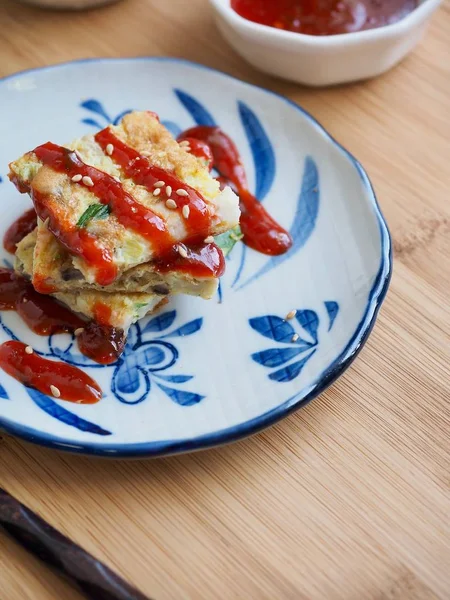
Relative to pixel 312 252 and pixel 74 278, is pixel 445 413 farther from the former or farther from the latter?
pixel 74 278

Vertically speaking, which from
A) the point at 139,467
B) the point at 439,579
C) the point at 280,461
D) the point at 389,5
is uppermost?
the point at 389,5

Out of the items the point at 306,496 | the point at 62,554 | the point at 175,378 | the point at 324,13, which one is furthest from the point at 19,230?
the point at 324,13

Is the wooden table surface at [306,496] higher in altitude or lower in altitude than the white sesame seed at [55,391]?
lower

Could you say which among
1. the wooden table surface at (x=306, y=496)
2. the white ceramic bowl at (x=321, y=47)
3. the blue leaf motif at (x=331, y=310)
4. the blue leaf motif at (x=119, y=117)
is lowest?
the wooden table surface at (x=306, y=496)

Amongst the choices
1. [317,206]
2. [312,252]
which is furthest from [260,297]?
[317,206]

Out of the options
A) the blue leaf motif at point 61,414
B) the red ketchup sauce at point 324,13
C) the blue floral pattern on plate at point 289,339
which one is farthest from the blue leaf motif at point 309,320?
the red ketchup sauce at point 324,13

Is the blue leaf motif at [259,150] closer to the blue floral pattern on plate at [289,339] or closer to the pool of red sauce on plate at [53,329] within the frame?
the blue floral pattern on plate at [289,339]

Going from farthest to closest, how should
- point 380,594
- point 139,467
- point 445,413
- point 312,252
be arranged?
point 312,252
point 445,413
point 139,467
point 380,594
